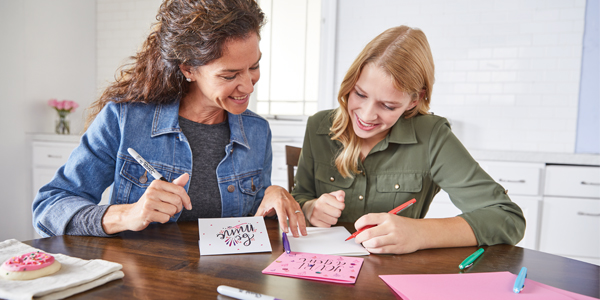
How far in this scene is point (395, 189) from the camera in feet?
4.75

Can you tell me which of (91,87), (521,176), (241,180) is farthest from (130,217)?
(91,87)

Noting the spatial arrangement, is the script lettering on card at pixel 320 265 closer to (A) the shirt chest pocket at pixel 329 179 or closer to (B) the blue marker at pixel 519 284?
(B) the blue marker at pixel 519 284

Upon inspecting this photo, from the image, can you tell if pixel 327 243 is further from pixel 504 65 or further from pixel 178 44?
pixel 504 65

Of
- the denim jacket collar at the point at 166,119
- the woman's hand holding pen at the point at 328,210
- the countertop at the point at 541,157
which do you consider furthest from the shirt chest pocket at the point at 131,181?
the countertop at the point at 541,157

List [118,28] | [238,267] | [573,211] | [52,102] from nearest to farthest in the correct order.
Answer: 1. [238,267]
2. [573,211]
3. [52,102]
4. [118,28]

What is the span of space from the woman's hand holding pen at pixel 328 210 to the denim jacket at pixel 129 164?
341mm

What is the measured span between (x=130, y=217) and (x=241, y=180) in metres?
0.50

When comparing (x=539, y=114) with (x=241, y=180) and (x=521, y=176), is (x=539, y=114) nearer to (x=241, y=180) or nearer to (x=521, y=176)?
(x=521, y=176)

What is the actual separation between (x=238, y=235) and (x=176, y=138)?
18.7 inches

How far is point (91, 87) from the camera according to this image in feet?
13.5

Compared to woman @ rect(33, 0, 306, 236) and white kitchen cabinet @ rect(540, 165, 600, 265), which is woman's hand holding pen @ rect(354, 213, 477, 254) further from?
white kitchen cabinet @ rect(540, 165, 600, 265)

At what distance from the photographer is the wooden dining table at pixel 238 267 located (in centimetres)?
70

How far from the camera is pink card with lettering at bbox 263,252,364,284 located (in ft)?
2.55

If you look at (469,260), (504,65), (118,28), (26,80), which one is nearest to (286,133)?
(504,65)
